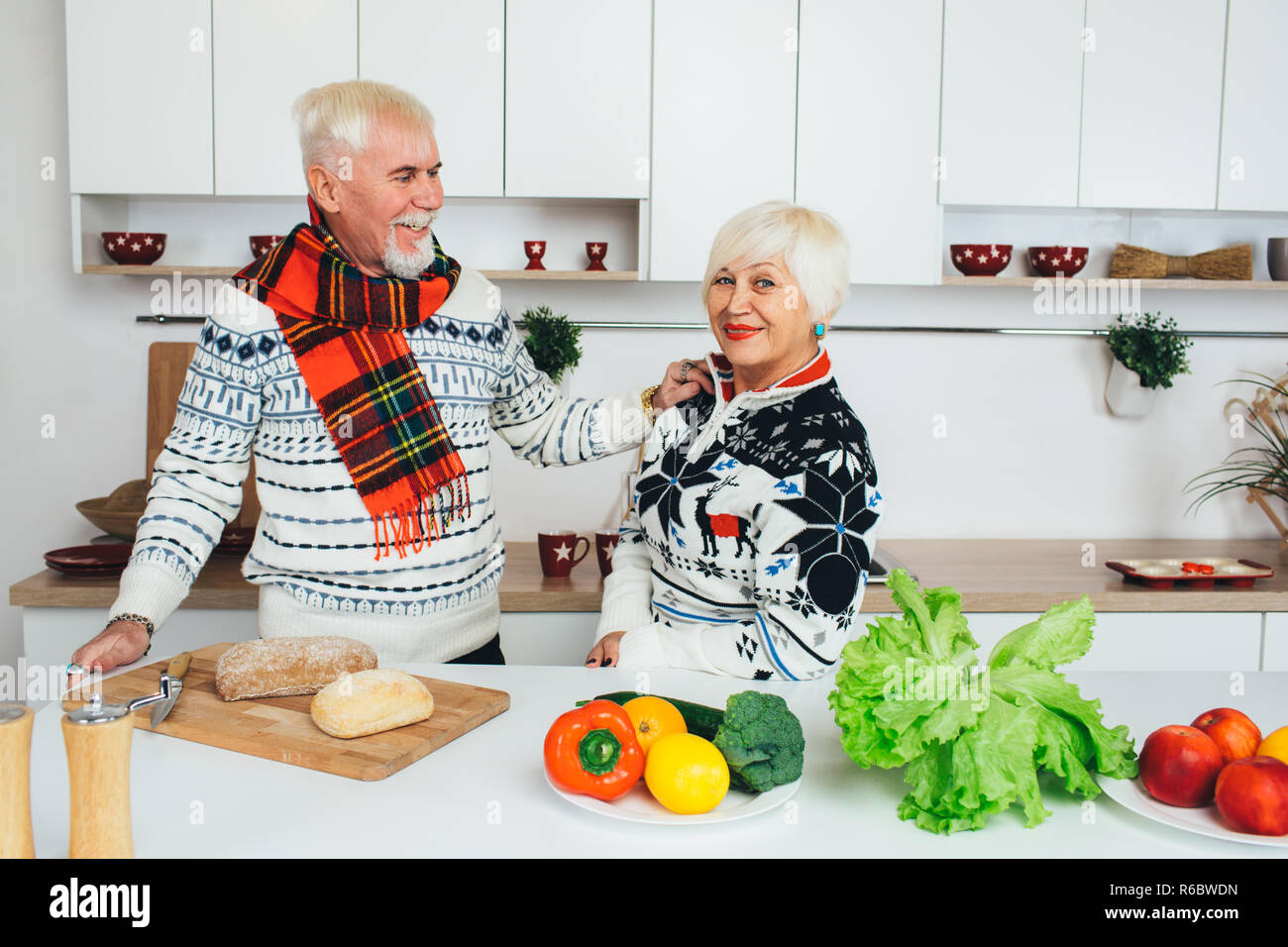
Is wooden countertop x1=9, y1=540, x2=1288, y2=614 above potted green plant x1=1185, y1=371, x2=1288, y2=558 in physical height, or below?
below

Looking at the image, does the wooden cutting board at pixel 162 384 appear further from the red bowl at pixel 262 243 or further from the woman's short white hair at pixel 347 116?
the woman's short white hair at pixel 347 116

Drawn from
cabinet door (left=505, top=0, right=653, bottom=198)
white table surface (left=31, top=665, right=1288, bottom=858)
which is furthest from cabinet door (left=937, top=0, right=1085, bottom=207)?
white table surface (left=31, top=665, right=1288, bottom=858)

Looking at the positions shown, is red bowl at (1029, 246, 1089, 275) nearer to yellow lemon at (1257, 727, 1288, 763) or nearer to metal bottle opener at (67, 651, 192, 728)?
yellow lemon at (1257, 727, 1288, 763)

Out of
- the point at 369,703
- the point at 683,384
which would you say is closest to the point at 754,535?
the point at 683,384

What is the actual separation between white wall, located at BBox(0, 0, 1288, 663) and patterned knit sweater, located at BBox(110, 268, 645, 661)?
46.5 inches

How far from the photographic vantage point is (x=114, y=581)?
2.42 meters

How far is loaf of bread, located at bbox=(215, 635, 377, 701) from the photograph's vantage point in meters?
1.28

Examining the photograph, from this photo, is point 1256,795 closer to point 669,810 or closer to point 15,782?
point 669,810

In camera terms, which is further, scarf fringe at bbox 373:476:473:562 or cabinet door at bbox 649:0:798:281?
cabinet door at bbox 649:0:798:281

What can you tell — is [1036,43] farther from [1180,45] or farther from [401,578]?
[401,578]

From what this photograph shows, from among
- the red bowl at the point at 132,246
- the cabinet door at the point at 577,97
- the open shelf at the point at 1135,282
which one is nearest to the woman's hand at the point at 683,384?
the cabinet door at the point at 577,97

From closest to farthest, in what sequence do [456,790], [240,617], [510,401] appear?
[456,790] < [510,401] < [240,617]
